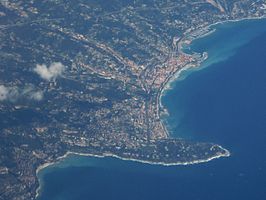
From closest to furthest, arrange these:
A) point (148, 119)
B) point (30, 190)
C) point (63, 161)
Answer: point (30, 190), point (63, 161), point (148, 119)

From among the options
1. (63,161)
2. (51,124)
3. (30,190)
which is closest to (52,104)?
(51,124)

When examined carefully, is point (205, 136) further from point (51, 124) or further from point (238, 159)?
point (51, 124)

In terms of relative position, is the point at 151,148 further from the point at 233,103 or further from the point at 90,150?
the point at 233,103

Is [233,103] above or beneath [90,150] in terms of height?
above

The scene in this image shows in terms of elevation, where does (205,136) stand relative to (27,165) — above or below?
above

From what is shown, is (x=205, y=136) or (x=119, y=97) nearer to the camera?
(x=205, y=136)

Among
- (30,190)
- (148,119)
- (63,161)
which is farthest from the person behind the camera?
(148,119)

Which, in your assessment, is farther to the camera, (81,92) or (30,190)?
(81,92)

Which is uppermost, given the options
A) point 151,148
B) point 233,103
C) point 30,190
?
point 233,103

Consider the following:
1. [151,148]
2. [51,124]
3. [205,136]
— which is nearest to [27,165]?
[51,124]
